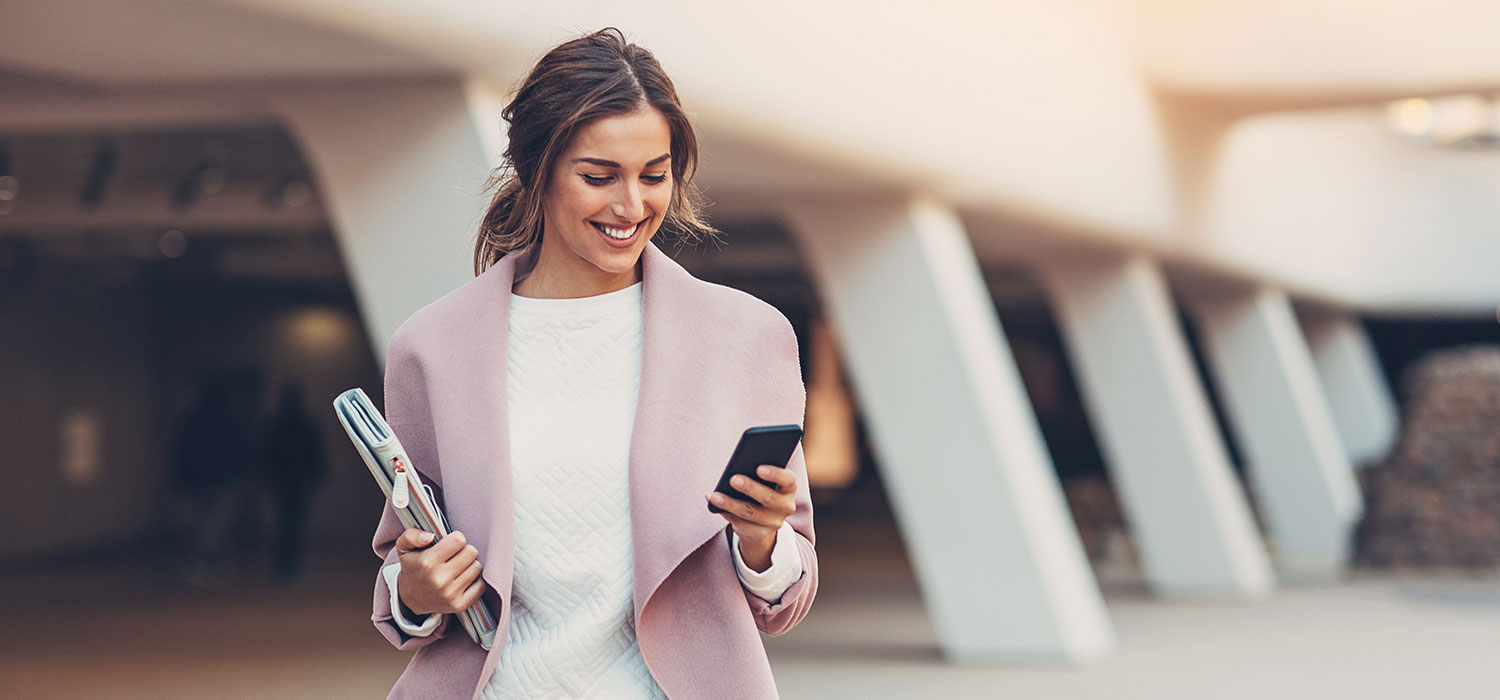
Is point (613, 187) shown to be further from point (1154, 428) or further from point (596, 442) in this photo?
point (1154, 428)

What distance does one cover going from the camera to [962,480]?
11.4m

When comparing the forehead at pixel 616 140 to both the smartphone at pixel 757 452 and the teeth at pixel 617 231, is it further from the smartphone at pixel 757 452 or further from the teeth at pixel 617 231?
the smartphone at pixel 757 452

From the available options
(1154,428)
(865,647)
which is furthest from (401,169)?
(1154,428)

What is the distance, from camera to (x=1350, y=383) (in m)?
28.4

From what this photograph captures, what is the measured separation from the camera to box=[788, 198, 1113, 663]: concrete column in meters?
11.2

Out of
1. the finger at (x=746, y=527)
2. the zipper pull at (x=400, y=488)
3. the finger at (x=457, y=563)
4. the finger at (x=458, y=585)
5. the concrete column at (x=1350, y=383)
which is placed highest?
the zipper pull at (x=400, y=488)

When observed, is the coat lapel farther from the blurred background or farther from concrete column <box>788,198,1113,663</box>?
concrete column <box>788,198,1113,663</box>

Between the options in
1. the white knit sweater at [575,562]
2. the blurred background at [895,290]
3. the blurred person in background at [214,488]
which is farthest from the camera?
the blurred person in background at [214,488]

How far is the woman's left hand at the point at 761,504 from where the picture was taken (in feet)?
6.37

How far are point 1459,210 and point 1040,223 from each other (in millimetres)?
16604

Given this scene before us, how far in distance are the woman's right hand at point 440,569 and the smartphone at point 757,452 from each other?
334 millimetres

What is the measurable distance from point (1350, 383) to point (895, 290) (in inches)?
765

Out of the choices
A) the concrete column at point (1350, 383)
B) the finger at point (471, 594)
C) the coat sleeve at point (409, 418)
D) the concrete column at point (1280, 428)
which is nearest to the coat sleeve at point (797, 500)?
the finger at point (471, 594)

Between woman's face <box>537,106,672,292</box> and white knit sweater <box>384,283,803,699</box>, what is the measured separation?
0.21m
